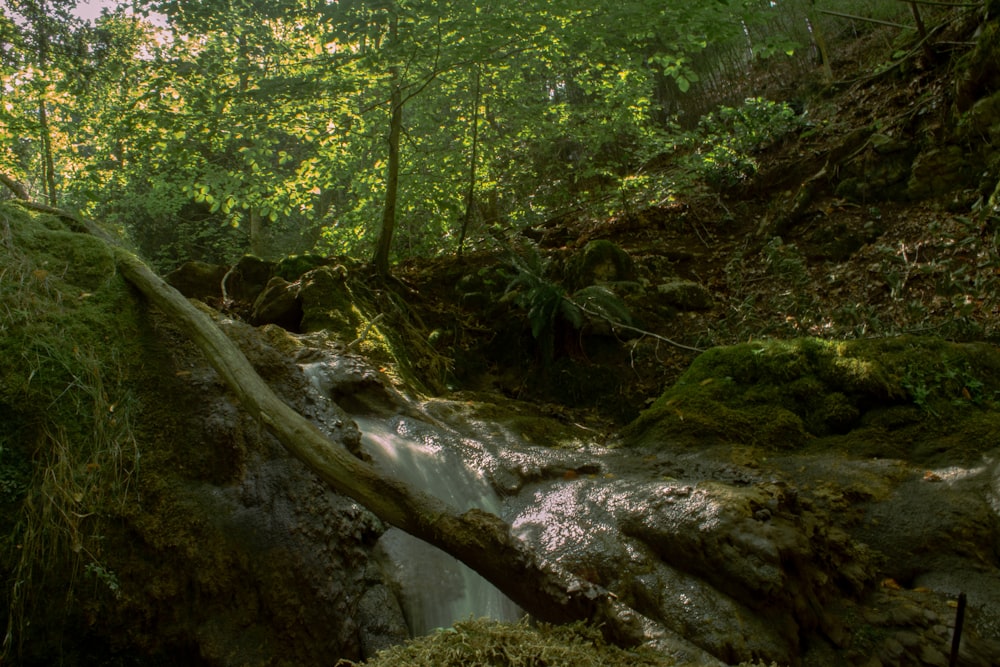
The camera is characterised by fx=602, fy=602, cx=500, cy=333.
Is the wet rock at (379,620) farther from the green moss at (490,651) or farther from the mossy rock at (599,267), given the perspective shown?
the mossy rock at (599,267)

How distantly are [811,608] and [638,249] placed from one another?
26.7ft

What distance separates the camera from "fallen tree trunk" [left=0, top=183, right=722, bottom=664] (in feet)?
7.39

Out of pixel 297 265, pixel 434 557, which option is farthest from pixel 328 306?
pixel 434 557

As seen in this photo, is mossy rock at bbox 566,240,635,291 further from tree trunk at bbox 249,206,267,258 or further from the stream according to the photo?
tree trunk at bbox 249,206,267,258

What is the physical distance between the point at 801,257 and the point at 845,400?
465 centimetres

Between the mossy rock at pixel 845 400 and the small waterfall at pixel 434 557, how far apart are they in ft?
5.35

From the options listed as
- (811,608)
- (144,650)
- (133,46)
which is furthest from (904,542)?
(133,46)

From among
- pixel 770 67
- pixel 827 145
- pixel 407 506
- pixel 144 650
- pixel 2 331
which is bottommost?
pixel 144 650

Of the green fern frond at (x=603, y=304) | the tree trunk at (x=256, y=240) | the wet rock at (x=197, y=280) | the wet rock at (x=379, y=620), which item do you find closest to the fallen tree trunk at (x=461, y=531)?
the wet rock at (x=379, y=620)

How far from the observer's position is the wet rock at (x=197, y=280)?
315 inches

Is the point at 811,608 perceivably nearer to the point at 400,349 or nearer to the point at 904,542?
the point at 904,542

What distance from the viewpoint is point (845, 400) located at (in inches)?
183

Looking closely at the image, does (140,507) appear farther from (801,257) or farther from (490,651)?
(801,257)

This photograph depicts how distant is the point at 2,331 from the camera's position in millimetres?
2686
